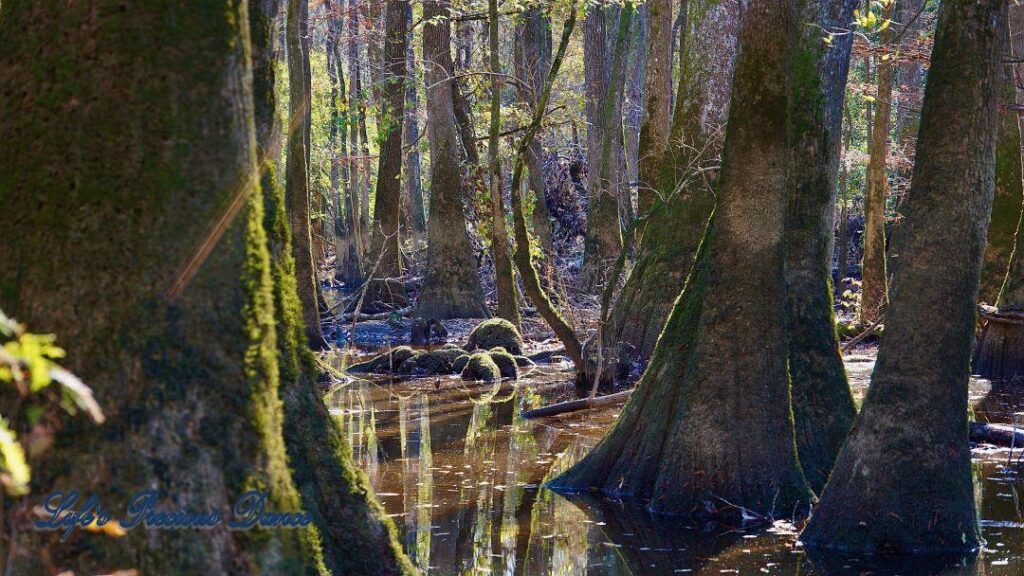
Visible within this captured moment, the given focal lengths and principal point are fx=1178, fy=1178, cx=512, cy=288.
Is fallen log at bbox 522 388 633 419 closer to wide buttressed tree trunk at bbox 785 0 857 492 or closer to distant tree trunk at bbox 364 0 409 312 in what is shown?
wide buttressed tree trunk at bbox 785 0 857 492

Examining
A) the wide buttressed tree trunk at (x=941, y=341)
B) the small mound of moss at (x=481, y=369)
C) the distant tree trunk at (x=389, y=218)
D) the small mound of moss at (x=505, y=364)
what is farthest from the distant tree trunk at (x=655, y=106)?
the wide buttressed tree trunk at (x=941, y=341)

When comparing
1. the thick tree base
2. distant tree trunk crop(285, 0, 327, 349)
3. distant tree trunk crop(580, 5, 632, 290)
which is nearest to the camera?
the thick tree base

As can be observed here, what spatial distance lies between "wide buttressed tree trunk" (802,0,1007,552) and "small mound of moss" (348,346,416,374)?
10856 mm

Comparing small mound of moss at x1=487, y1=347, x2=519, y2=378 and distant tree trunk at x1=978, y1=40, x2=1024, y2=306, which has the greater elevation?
distant tree trunk at x1=978, y1=40, x2=1024, y2=306

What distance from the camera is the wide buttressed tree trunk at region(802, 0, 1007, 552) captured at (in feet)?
23.9

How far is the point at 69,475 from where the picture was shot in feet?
11.8

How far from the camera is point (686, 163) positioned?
1464 cm

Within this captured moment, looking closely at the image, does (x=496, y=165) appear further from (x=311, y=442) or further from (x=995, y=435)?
(x=311, y=442)

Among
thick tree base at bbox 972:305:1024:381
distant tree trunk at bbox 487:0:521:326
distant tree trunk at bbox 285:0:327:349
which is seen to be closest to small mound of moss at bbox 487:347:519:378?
distant tree trunk at bbox 487:0:521:326

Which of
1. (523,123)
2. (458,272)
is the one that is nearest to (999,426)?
(523,123)

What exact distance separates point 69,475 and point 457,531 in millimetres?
4929

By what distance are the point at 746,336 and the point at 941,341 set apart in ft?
4.98

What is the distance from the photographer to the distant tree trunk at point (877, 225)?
19.3 m

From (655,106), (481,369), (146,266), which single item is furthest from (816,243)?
(655,106)
